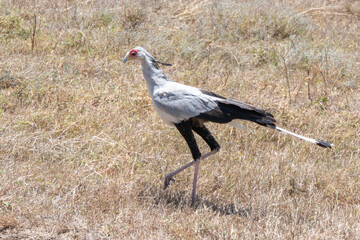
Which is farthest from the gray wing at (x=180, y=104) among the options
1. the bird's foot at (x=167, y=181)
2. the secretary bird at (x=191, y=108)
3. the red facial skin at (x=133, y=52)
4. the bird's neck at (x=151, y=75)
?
the bird's foot at (x=167, y=181)

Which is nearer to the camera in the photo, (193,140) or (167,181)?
(193,140)

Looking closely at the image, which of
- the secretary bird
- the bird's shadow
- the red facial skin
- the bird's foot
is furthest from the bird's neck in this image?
the bird's shadow

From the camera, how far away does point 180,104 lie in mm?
4750

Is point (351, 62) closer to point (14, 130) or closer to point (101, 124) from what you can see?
point (101, 124)

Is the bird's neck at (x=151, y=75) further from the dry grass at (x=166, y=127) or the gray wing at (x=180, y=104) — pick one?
the dry grass at (x=166, y=127)

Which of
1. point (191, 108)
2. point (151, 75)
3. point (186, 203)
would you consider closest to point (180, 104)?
point (191, 108)

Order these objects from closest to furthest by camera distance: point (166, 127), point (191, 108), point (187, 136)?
point (191, 108)
point (187, 136)
point (166, 127)

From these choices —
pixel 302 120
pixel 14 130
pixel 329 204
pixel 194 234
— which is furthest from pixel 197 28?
pixel 194 234

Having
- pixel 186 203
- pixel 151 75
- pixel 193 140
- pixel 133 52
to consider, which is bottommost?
pixel 186 203

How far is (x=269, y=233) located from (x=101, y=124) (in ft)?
8.85

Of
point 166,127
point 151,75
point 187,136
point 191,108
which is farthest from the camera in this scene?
point 166,127

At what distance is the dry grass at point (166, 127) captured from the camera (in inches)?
174

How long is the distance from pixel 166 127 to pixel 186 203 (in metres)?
1.54

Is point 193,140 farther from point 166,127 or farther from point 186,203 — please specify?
point 166,127
